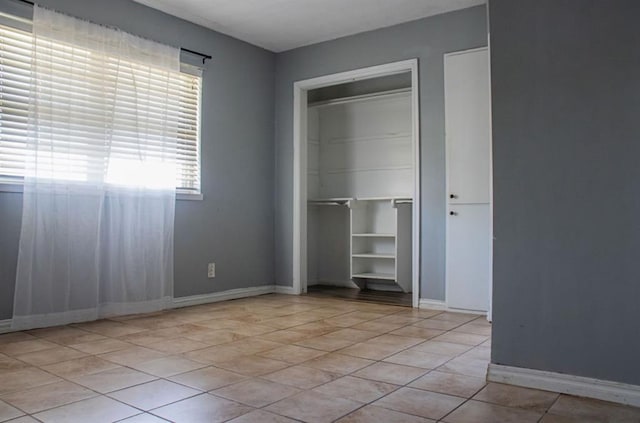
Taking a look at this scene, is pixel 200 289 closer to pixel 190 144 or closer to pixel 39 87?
pixel 190 144

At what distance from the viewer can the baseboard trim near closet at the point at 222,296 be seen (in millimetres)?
4371

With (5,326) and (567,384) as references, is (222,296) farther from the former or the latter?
(567,384)

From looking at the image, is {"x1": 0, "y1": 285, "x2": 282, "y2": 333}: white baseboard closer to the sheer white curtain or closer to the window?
the sheer white curtain

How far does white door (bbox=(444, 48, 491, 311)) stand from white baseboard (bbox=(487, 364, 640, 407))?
68.3 inches

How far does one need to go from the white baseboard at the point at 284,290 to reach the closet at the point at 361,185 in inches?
28.5

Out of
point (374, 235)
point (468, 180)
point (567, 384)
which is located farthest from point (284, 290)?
point (567, 384)

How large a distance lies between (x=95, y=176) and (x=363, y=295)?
111 inches

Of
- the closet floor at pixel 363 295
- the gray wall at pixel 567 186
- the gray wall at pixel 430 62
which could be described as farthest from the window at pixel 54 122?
the gray wall at pixel 567 186

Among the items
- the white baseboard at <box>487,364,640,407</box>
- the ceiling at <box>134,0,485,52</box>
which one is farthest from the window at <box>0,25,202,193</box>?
the white baseboard at <box>487,364,640,407</box>

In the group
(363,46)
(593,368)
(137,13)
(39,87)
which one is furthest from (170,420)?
(363,46)

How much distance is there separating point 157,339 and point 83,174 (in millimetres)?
1339

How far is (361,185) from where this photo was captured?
19.4 feet

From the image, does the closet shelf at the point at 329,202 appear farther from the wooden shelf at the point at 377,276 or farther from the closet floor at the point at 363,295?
the closet floor at the point at 363,295

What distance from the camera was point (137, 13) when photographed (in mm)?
4035
